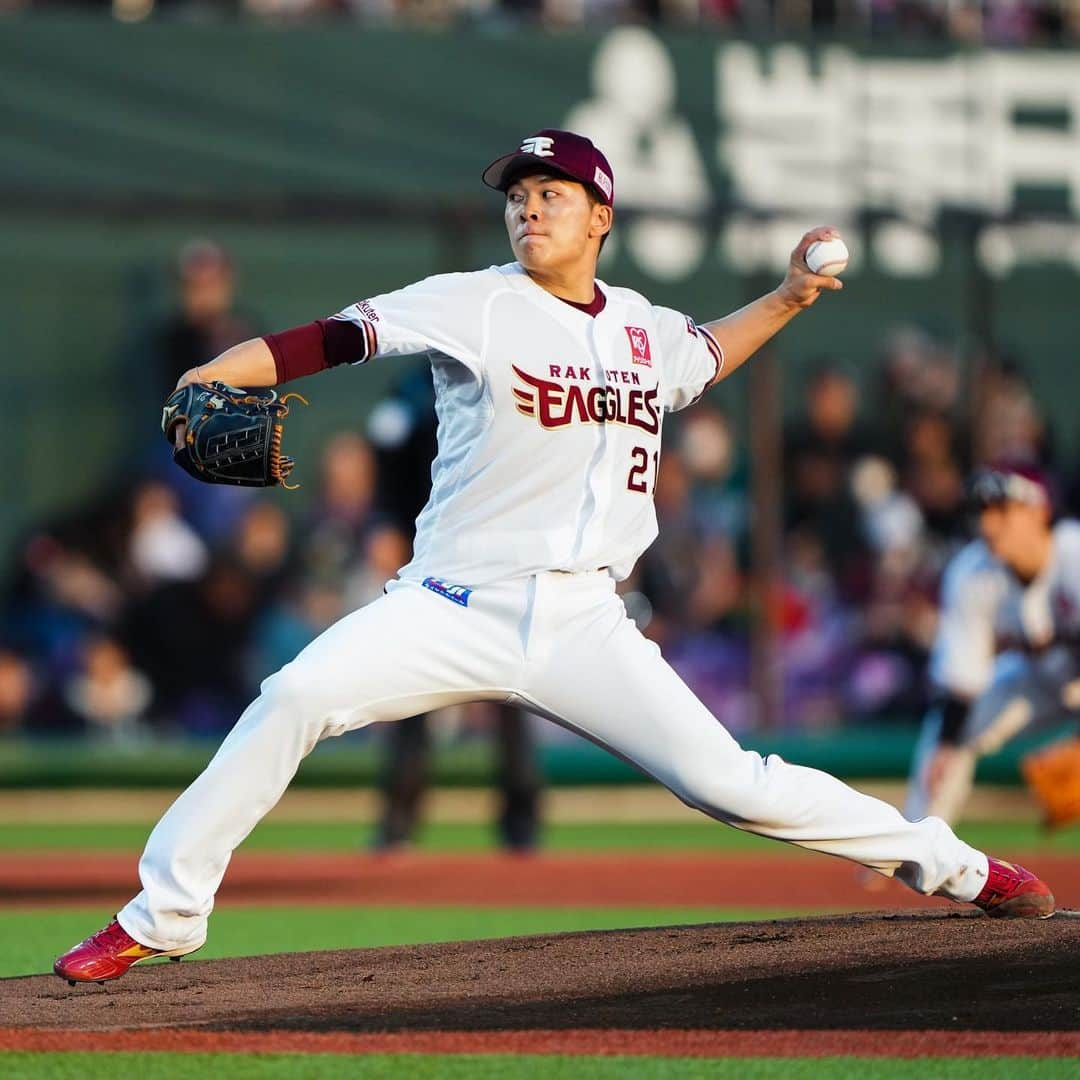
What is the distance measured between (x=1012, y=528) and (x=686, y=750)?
372cm

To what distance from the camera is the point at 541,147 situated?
4.72 meters

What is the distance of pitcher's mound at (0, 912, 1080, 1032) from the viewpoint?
14.1 feet

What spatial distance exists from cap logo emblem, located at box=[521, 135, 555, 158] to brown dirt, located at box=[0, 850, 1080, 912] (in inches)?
135

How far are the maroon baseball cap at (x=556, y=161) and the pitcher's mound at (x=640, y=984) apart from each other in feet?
5.73

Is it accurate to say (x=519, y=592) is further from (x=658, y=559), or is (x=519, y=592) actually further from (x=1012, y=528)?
(x=658, y=559)

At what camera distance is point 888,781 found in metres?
10.8

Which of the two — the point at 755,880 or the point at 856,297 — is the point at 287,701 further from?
the point at 856,297

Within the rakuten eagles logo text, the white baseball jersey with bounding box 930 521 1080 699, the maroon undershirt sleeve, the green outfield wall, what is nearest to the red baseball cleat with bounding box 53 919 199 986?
the maroon undershirt sleeve

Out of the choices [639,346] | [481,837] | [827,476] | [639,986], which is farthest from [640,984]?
[827,476]

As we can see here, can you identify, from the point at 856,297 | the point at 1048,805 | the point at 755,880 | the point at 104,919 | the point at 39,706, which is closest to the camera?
the point at 104,919

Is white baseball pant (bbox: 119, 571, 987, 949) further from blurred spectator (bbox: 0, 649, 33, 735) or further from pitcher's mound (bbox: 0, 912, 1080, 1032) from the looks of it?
blurred spectator (bbox: 0, 649, 33, 735)

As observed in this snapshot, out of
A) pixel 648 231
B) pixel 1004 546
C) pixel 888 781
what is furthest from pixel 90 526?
pixel 1004 546

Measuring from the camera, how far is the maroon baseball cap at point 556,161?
15.4 ft

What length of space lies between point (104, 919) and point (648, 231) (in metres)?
6.43
